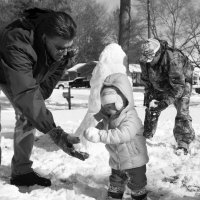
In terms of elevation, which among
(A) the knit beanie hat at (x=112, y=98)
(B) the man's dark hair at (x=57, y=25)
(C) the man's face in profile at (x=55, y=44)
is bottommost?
(A) the knit beanie hat at (x=112, y=98)

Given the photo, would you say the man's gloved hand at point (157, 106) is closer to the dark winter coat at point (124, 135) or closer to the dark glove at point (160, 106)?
the dark glove at point (160, 106)

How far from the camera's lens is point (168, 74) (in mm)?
4945

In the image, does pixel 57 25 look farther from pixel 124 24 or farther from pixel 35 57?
pixel 124 24

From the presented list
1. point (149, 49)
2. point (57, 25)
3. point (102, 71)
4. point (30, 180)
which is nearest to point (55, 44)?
point (57, 25)

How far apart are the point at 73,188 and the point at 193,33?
3167 cm

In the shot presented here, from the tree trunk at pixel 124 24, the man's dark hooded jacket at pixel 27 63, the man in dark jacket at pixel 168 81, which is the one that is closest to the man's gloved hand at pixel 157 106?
the man in dark jacket at pixel 168 81

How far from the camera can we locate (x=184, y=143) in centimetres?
536

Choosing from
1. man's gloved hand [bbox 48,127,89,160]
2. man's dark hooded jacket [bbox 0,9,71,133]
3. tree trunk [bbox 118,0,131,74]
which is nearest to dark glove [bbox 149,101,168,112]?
man's dark hooded jacket [bbox 0,9,71,133]

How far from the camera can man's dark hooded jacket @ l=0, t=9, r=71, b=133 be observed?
268 centimetres

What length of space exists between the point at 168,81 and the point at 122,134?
215cm

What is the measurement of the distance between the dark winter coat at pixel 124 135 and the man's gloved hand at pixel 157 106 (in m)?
1.57

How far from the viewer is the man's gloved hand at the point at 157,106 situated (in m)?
4.84

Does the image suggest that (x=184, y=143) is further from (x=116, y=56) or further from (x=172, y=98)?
(x=116, y=56)

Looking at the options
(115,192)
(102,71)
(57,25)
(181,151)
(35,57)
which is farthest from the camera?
(102,71)
